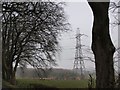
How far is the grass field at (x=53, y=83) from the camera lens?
3078mm

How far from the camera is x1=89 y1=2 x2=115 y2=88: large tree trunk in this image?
251 cm

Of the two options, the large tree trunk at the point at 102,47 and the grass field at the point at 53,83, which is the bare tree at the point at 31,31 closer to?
the grass field at the point at 53,83

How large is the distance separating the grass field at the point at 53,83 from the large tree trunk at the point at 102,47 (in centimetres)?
44

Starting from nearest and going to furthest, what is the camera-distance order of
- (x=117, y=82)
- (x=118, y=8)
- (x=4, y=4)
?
1. (x=117, y=82)
2. (x=118, y=8)
3. (x=4, y=4)

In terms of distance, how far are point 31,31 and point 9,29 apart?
1.23 ft

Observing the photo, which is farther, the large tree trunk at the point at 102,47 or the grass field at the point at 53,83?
the grass field at the point at 53,83

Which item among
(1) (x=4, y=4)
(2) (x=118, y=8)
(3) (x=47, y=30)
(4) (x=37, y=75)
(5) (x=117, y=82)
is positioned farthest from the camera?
(3) (x=47, y=30)

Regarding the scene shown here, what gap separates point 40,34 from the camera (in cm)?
439

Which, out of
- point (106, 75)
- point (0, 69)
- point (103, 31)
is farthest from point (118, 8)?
point (0, 69)

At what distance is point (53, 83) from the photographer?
325cm

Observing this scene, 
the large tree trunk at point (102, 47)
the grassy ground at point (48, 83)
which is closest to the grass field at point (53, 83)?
the grassy ground at point (48, 83)

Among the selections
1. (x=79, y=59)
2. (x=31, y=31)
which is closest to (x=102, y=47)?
(x=79, y=59)

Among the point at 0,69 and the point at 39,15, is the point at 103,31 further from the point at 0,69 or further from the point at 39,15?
the point at 39,15

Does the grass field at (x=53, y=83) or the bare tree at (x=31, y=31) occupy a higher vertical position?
the bare tree at (x=31, y=31)
